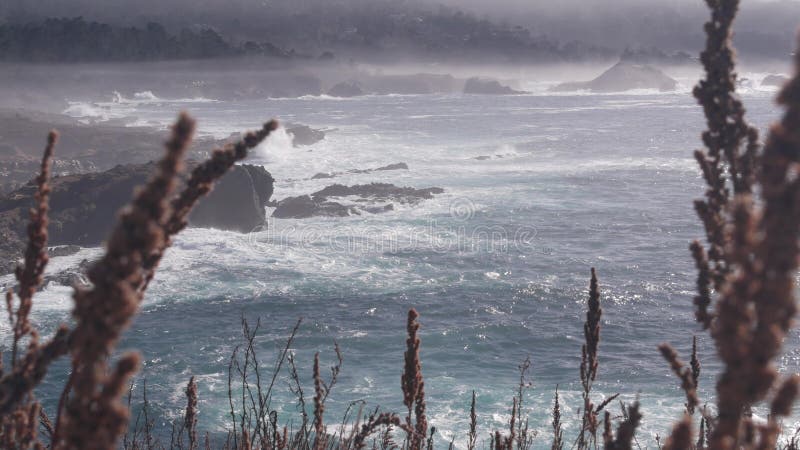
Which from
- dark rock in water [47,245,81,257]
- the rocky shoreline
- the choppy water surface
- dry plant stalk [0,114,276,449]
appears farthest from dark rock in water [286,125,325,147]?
dry plant stalk [0,114,276,449]

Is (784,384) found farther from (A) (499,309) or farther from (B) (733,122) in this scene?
(A) (499,309)

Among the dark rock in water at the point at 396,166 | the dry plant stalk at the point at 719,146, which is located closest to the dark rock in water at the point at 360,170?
the dark rock in water at the point at 396,166

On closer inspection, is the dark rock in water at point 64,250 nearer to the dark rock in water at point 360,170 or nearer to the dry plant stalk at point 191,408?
the dark rock in water at point 360,170

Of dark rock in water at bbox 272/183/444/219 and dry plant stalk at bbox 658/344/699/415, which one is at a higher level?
dry plant stalk at bbox 658/344/699/415

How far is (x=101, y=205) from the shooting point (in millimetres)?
38781

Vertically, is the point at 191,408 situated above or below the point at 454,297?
above

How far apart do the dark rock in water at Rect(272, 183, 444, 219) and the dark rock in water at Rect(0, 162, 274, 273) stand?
220 centimetres

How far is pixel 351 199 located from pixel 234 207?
10.1 m

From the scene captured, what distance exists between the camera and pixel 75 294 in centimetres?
121

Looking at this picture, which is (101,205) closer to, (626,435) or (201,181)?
(201,181)

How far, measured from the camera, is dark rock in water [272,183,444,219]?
45625 mm

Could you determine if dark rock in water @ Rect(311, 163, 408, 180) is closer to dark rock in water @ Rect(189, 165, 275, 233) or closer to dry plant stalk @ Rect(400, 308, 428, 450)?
dark rock in water @ Rect(189, 165, 275, 233)

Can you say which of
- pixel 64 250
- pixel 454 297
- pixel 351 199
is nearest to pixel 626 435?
pixel 454 297

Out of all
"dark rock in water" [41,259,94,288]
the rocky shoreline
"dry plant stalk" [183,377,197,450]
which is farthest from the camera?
the rocky shoreline
